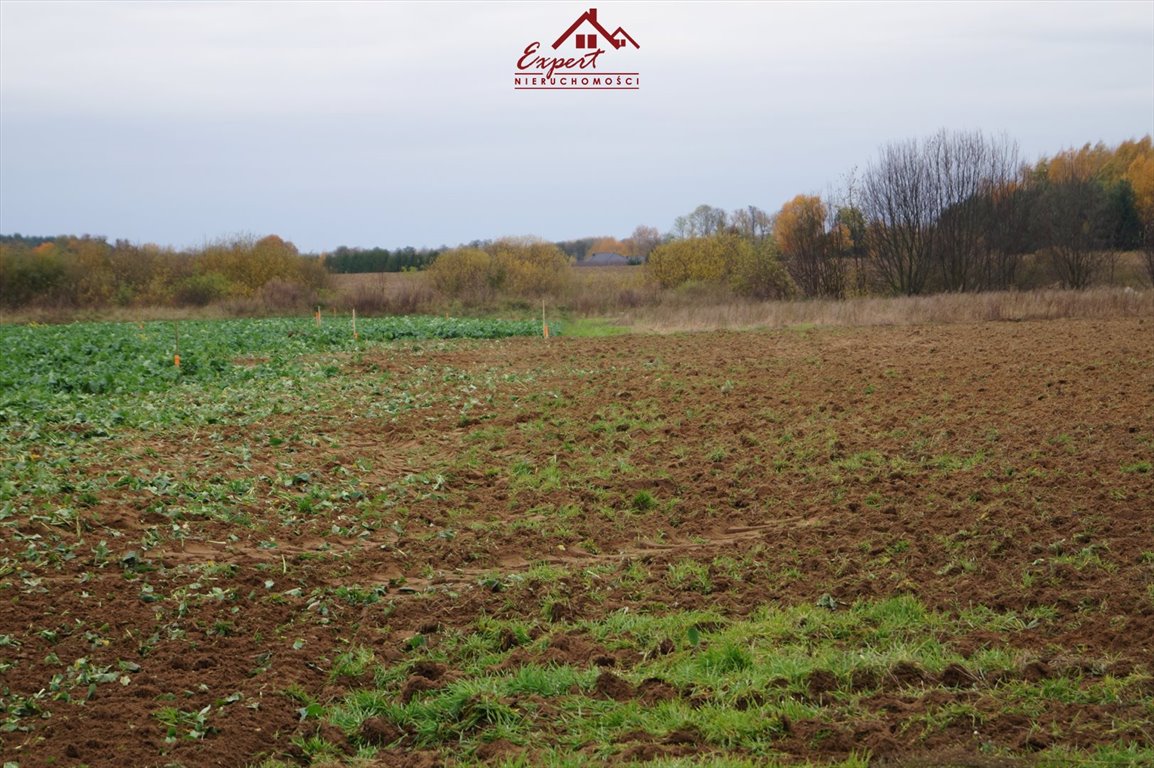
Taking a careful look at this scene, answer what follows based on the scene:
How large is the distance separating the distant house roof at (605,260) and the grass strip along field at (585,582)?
208 feet

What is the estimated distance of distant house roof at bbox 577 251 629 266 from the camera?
77.3 metres

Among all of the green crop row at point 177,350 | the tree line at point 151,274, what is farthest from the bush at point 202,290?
the green crop row at point 177,350

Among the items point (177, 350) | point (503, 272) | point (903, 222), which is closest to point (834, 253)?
point (903, 222)

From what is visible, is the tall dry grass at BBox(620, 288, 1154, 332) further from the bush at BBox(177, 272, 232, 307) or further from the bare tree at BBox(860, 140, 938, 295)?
the bush at BBox(177, 272, 232, 307)

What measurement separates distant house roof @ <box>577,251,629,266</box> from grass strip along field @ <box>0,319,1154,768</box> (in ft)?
208

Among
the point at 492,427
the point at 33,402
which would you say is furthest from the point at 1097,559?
the point at 33,402

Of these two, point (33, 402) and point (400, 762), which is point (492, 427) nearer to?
point (33, 402)

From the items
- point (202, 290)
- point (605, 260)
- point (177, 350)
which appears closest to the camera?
point (177, 350)

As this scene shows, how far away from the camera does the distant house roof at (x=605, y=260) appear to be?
7726 centimetres

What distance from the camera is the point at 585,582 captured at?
7.16 m

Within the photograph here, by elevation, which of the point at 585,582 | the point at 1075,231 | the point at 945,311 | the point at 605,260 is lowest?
the point at 585,582

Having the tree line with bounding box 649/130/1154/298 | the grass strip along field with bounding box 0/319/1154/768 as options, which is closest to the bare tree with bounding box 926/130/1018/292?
the tree line with bounding box 649/130/1154/298

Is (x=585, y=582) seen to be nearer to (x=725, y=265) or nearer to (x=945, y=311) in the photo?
(x=945, y=311)

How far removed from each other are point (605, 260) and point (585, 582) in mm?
73324
